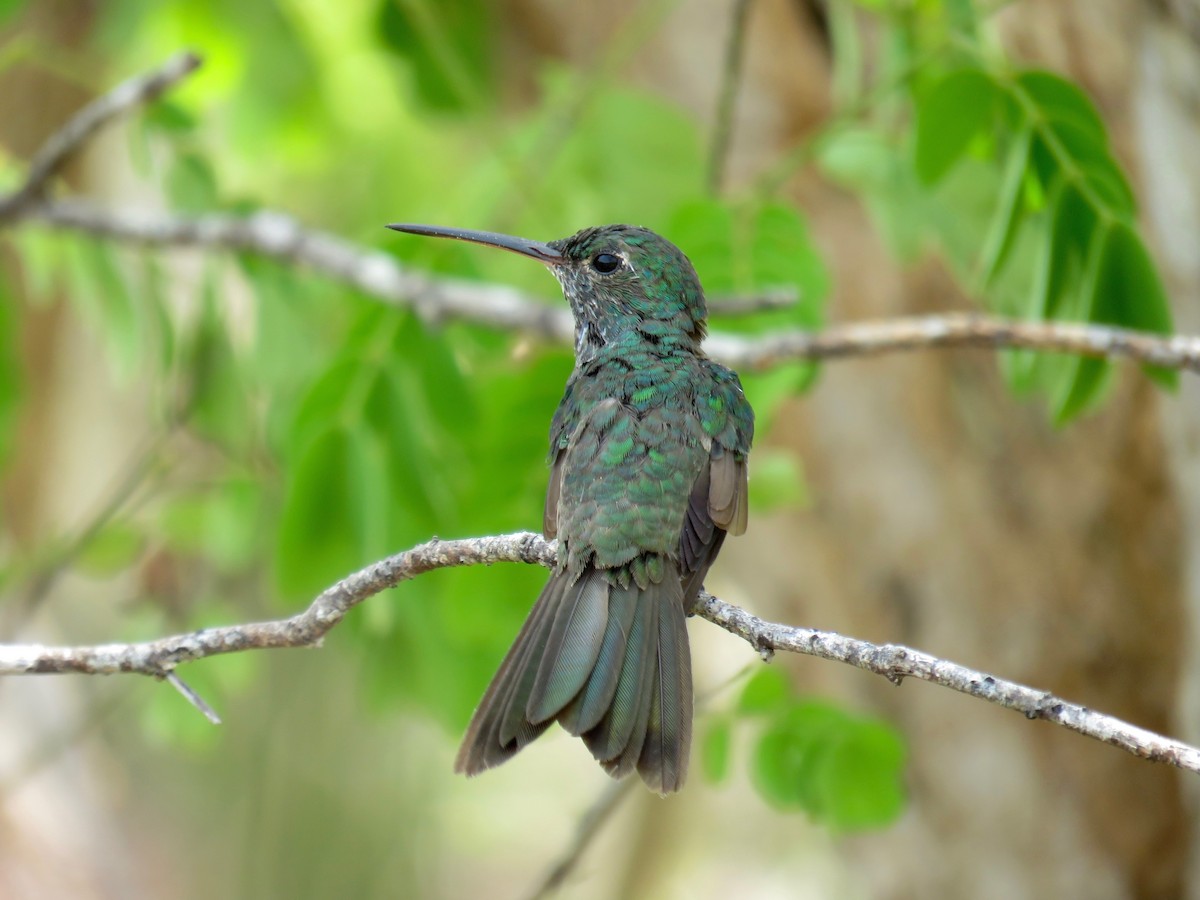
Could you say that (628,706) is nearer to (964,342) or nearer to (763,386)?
(964,342)

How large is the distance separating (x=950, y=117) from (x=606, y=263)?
3.74 ft

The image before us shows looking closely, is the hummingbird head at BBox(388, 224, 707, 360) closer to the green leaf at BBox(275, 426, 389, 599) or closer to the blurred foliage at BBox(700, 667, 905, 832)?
the green leaf at BBox(275, 426, 389, 599)

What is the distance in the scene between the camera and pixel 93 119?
186 inches

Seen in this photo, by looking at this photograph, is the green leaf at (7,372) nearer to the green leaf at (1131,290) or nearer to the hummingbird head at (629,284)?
the hummingbird head at (629,284)

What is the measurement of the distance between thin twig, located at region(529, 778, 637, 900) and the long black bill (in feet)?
5.63

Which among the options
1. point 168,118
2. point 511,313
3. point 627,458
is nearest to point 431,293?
point 511,313

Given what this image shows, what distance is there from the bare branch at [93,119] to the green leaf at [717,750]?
287cm

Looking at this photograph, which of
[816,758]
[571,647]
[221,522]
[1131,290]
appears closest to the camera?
[571,647]

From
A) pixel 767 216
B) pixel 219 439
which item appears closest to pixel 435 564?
pixel 767 216

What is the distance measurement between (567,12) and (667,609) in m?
4.72

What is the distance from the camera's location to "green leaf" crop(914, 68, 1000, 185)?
3.59 metres

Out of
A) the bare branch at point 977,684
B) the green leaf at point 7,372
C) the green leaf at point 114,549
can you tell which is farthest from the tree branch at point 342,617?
the green leaf at point 114,549

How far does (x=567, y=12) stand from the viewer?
22.2ft

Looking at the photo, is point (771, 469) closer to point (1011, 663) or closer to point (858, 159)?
point (858, 159)
